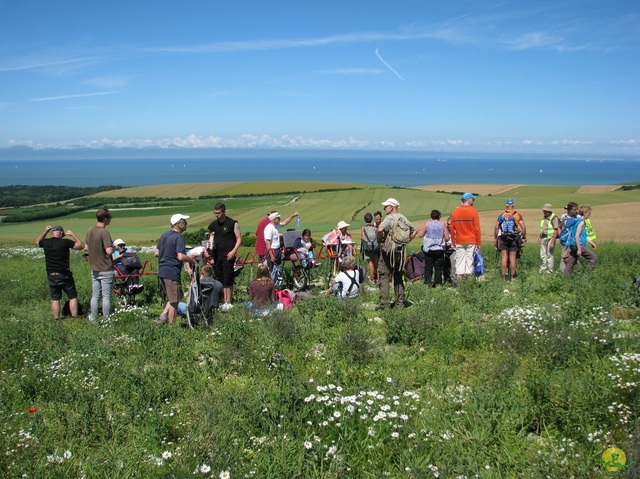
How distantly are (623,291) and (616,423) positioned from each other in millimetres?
5466

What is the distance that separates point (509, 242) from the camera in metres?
11.9

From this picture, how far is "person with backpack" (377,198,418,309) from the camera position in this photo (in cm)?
929

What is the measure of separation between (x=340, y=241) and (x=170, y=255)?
5202 millimetres

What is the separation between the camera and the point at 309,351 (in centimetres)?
690

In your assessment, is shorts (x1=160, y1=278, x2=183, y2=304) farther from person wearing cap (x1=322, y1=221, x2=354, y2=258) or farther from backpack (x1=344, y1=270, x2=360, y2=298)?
person wearing cap (x1=322, y1=221, x2=354, y2=258)

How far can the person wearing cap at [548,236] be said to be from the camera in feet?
41.3

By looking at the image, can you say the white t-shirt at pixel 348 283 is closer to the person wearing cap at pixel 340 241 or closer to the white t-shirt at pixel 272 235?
the white t-shirt at pixel 272 235

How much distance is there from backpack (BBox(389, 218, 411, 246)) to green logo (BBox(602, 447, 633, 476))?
5741 mm

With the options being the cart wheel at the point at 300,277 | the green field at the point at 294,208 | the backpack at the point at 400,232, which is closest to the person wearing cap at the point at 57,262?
the cart wheel at the point at 300,277

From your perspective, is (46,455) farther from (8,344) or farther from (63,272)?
(63,272)

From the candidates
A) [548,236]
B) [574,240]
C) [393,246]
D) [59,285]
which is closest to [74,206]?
[59,285]

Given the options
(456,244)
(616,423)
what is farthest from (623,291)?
(616,423)

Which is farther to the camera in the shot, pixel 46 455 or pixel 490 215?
pixel 490 215

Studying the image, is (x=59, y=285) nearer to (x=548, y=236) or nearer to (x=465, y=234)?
(x=465, y=234)
